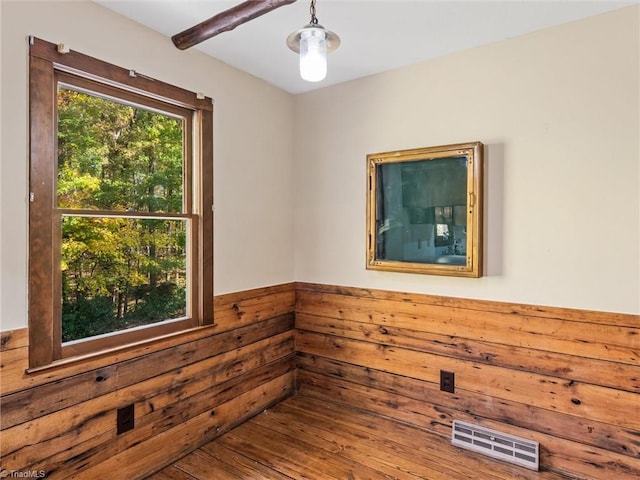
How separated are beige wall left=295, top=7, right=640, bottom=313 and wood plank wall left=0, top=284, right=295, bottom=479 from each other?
91 centimetres

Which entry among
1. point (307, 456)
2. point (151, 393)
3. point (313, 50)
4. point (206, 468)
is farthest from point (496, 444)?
point (313, 50)

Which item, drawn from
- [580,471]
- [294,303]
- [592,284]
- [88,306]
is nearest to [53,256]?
[88,306]

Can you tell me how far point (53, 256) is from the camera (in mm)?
1756

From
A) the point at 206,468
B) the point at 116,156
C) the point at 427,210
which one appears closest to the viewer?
the point at 116,156

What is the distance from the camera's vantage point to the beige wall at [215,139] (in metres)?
1.60

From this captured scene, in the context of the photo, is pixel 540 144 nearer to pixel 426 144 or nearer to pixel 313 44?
pixel 426 144

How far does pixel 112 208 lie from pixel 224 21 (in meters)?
1.10

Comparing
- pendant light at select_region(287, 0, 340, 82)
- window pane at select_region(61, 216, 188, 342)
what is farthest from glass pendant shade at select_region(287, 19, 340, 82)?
window pane at select_region(61, 216, 188, 342)

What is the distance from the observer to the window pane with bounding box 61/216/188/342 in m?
1.86

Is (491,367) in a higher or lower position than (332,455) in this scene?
higher

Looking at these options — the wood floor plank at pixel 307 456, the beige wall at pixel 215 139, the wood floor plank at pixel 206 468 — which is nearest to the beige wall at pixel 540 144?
the beige wall at pixel 215 139

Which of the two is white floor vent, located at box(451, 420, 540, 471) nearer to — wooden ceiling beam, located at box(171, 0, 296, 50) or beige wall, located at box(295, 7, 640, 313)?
beige wall, located at box(295, 7, 640, 313)

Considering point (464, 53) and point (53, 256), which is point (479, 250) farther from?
point (53, 256)

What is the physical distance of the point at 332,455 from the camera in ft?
7.39
